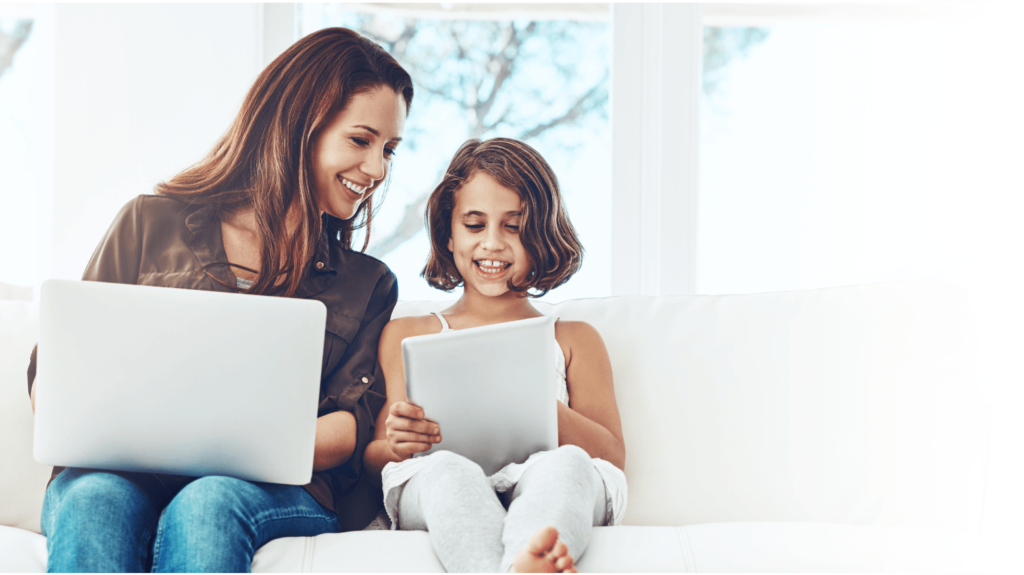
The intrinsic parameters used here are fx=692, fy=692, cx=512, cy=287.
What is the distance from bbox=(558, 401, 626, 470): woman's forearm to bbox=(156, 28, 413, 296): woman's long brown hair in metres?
0.55

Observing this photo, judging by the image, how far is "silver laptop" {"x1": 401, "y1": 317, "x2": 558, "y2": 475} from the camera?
1.00 m

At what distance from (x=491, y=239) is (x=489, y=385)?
411mm

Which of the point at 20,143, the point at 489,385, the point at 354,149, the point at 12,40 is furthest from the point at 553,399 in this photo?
the point at 12,40

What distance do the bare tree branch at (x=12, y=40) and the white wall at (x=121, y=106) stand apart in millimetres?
223

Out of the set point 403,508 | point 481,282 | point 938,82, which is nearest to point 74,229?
point 481,282

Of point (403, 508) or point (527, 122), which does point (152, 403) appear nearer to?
point (403, 508)

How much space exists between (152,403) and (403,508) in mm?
398

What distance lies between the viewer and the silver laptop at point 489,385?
100cm

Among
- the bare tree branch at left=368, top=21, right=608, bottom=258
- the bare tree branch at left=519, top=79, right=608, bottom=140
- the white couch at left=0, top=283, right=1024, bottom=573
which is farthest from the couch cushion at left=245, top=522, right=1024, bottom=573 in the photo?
the bare tree branch at left=519, top=79, right=608, bottom=140

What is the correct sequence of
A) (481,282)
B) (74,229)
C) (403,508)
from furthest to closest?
(74,229) < (481,282) < (403,508)

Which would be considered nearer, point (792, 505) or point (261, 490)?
point (261, 490)

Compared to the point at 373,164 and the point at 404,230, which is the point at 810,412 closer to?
the point at 373,164

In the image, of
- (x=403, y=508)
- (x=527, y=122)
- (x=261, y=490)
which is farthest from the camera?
(x=527, y=122)

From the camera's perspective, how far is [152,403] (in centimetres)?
85
